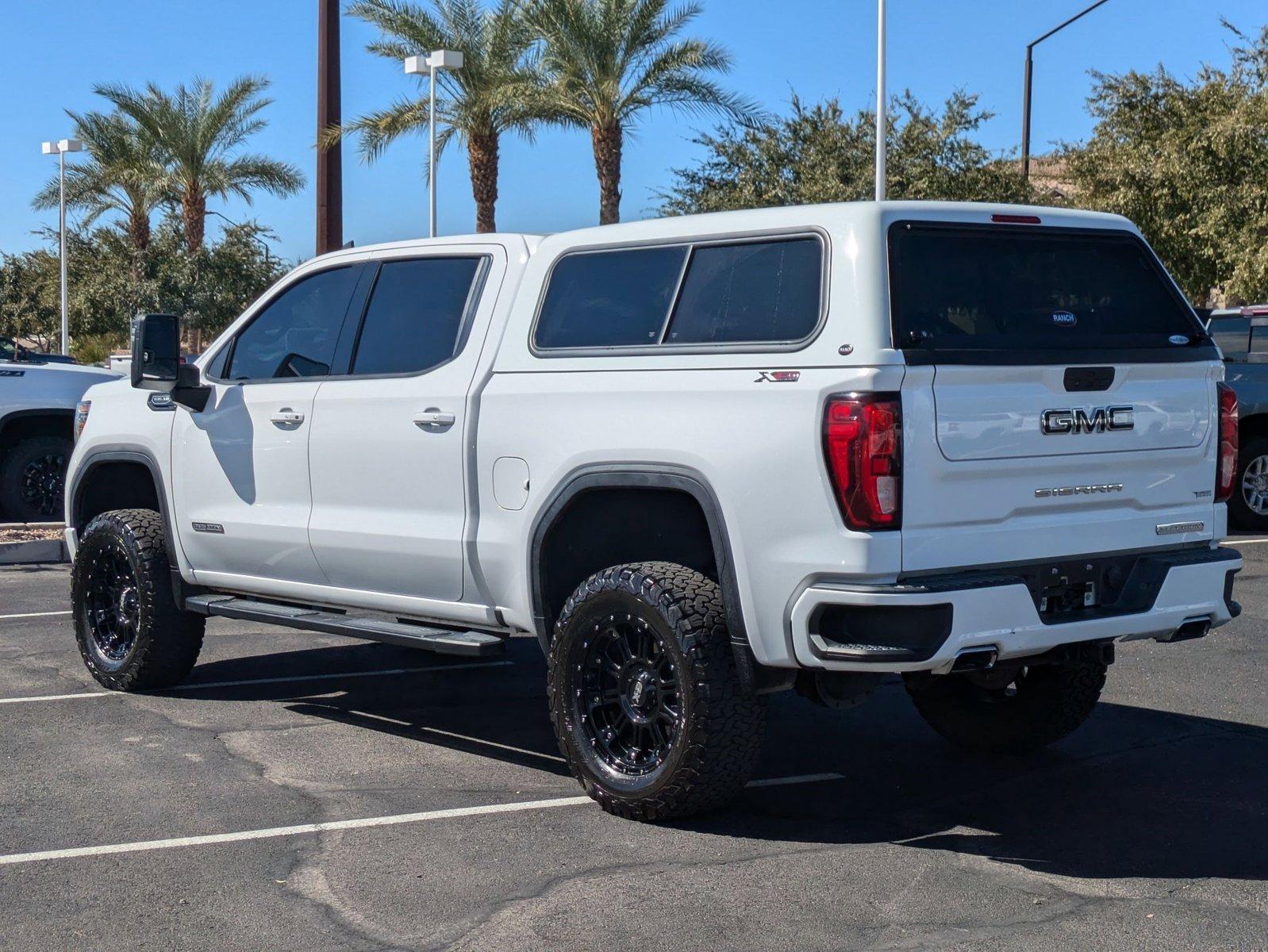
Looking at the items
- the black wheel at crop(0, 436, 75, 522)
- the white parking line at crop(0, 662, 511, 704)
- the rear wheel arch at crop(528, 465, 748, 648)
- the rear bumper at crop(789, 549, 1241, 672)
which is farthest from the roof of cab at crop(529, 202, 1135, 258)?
the black wheel at crop(0, 436, 75, 522)

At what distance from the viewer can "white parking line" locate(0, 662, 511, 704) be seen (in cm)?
739

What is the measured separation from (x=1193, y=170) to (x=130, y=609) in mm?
20083

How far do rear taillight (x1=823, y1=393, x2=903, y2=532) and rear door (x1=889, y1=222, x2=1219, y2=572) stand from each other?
47mm

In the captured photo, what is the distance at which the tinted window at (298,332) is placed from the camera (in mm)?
6648

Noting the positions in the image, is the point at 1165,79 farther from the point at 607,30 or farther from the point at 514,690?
the point at 514,690

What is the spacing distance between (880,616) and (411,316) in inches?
99.3

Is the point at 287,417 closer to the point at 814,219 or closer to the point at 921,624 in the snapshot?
the point at 814,219

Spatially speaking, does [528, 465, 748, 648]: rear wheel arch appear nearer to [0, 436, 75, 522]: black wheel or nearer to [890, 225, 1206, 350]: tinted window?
[890, 225, 1206, 350]: tinted window

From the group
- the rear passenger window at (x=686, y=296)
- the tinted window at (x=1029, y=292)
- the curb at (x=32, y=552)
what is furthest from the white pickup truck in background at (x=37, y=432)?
the tinted window at (x=1029, y=292)

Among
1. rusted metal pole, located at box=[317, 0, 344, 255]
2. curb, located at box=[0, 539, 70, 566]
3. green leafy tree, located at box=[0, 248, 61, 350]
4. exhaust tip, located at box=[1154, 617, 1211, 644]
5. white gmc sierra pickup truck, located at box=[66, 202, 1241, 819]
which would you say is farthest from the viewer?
green leafy tree, located at box=[0, 248, 61, 350]

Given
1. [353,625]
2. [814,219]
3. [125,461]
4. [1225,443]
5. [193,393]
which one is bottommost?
[353,625]

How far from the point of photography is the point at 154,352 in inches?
273

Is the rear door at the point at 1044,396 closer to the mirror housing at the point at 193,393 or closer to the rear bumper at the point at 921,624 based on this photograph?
the rear bumper at the point at 921,624

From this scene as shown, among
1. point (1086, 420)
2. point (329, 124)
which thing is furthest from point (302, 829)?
point (329, 124)
